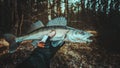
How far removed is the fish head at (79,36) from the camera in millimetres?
4688

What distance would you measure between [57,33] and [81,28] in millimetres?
378

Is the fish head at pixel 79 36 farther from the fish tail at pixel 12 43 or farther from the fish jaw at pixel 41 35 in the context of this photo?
the fish tail at pixel 12 43

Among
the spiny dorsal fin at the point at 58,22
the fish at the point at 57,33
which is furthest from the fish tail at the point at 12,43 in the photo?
the spiny dorsal fin at the point at 58,22

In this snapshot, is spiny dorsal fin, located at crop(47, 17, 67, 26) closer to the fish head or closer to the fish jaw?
the fish jaw

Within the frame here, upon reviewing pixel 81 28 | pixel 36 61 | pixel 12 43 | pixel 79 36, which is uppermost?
pixel 81 28

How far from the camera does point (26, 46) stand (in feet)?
16.1

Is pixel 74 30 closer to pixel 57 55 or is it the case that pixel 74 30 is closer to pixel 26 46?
pixel 57 55

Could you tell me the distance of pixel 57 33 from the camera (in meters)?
4.80

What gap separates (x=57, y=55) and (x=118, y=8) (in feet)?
3.95

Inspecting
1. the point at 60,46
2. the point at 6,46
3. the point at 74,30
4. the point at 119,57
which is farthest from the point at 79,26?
the point at 6,46

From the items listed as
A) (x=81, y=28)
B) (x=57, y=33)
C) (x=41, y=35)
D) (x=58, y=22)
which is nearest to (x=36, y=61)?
(x=41, y=35)

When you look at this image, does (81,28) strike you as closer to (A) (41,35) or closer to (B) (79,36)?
(B) (79,36)

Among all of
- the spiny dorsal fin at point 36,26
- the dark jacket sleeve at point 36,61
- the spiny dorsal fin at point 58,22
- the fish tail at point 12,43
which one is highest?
the spiny dorsal fin at point 58,22

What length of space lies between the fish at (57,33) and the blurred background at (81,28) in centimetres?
8
